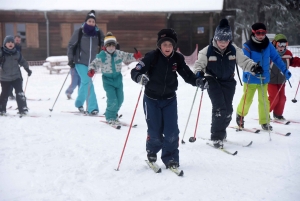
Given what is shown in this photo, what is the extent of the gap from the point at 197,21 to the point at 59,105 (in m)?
14.2

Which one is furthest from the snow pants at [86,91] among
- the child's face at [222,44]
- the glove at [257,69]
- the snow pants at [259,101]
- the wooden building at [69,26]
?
the wooden building at [69,26]

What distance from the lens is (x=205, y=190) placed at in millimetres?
3404

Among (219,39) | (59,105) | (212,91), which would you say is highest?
(219,39)

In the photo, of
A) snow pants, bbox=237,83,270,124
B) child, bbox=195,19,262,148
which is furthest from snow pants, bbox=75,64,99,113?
child, bbox=195,19,262,148

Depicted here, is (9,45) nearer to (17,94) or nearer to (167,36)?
(17,94)

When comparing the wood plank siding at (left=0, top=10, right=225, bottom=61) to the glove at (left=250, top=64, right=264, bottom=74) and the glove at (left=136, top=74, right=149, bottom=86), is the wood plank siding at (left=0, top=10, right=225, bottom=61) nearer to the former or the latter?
the glove at (left=250, top=64, right=264, bottom=74)

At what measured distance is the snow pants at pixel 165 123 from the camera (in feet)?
13.3

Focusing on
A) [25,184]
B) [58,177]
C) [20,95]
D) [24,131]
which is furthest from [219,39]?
[20,95]

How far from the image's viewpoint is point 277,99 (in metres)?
6.75

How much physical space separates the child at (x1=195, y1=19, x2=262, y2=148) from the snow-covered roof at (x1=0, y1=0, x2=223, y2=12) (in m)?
14.7

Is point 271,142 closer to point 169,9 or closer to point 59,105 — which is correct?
point 59,105

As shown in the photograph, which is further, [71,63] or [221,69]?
[71,63]

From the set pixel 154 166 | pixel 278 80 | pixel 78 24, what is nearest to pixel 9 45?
pixel 154 166

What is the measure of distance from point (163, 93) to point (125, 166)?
959mm
